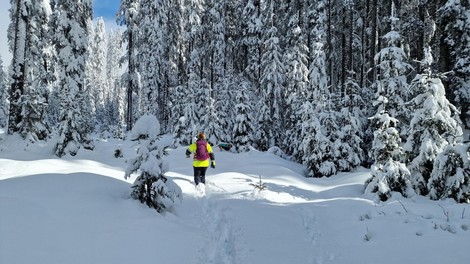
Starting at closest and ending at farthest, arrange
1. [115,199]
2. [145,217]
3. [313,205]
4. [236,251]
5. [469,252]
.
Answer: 1. [469,252]
2. [236,251]
3. [145,217]
4. [115,199]
5. [313,205]

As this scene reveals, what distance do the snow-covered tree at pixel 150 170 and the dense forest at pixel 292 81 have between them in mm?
6961

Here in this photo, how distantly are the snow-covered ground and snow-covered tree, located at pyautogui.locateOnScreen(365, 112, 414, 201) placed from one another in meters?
0.55

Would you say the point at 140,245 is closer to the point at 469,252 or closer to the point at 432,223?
the point at 469,252

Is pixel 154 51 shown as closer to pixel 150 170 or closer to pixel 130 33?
pixel 130 33

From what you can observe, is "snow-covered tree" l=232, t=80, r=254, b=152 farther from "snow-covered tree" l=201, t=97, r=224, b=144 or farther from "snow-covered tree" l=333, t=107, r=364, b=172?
"snow-covered tree" l=333, t=107, r=364, b=172

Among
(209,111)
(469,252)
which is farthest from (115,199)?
(209,111)

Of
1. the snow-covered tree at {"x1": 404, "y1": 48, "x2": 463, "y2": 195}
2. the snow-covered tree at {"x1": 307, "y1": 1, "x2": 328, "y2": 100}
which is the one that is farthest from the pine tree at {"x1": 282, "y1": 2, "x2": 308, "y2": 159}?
the snow-covered tree at {"x1": 404, "y1": 48, "x2": 463, "y2": 195}

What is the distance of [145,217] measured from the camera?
7.31m

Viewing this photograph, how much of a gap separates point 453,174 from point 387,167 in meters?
1.82

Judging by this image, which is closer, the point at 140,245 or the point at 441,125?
the point at 140,245

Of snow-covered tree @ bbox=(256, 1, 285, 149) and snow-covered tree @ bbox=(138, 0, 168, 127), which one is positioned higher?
snow-covered tree @ bbox=(138, 0, 168, 127)

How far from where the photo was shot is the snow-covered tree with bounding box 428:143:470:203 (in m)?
10.1

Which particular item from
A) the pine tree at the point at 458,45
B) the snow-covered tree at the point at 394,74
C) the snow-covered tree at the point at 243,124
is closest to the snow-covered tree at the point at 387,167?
the snow-covered tree at the point at 394,74

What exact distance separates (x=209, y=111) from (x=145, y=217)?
18159 millimetres
